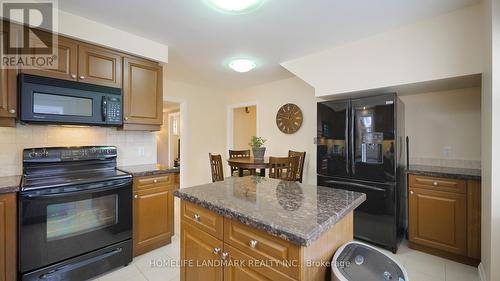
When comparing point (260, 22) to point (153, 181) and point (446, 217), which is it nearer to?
point (153, 181)

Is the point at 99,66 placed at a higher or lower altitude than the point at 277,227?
higher

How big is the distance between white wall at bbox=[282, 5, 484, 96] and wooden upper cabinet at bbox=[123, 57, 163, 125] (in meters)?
1.99

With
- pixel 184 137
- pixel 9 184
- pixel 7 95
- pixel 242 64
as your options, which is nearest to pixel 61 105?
pixel 7 95

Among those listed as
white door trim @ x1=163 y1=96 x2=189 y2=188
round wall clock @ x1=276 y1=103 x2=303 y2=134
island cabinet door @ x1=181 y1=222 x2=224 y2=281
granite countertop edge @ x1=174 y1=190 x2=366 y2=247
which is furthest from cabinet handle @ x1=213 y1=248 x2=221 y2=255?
white door trim @ x1=163 y1=96 x2=189 y2=188

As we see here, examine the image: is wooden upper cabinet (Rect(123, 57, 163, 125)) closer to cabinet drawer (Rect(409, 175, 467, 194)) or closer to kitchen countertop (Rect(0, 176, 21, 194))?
kitchen countertop (Rect(0, 176, 21, 194))

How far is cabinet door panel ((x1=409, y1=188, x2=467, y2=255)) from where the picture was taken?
215 cm

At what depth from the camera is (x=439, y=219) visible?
89.4 inches

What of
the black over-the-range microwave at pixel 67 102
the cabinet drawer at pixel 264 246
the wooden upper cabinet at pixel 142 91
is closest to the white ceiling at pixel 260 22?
the wooden upper cabinet at pixel 142 91

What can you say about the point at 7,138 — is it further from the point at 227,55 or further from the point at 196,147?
the point at 196,147

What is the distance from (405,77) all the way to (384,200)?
4.40 ft

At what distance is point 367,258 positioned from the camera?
3.53 feet

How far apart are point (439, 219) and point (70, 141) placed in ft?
13.1

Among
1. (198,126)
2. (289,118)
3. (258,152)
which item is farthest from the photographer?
(198,126)

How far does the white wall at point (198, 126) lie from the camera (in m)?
4.29
